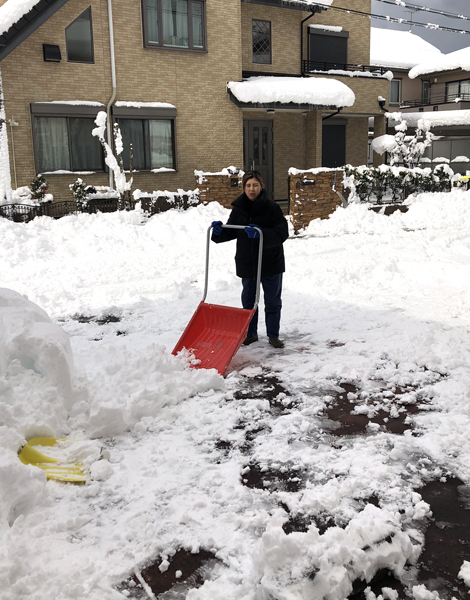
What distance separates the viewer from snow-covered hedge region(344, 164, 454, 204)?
46.5ft

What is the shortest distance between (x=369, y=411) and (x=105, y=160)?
12796 mm

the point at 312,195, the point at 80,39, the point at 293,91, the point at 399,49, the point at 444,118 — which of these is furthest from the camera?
the point at 399,49

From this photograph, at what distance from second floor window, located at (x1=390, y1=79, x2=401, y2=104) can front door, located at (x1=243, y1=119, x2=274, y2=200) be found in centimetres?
1653

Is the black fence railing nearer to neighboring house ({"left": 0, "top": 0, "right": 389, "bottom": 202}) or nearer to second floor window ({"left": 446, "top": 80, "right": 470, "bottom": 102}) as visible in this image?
neighboring house ({"left": 0, "top": 0, "right": 389, "bottom": 202})

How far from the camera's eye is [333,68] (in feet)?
69.1

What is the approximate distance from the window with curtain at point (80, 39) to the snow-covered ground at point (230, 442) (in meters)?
10.2

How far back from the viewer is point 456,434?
3.69 meters

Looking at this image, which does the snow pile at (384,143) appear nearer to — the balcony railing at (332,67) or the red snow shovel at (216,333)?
the balcony railing at (332,67)

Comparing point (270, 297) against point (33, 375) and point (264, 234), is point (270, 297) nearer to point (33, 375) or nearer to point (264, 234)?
point (264, 234)

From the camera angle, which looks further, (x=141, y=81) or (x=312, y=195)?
(x=141, y=81)

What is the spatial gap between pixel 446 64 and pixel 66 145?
2445cm

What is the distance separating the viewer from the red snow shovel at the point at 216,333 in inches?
196

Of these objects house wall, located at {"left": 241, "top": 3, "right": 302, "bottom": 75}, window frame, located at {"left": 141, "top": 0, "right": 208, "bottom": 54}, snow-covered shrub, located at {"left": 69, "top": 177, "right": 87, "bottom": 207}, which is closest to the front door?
house wall, located at {"left": 241, "top": 3, "right": 302, "bottom": 75}

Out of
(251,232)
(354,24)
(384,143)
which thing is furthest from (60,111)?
(354,24)
